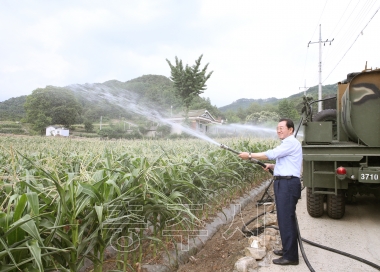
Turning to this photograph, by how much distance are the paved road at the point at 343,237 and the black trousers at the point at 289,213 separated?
198mm

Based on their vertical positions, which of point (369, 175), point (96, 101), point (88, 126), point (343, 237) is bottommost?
point (343, 237)

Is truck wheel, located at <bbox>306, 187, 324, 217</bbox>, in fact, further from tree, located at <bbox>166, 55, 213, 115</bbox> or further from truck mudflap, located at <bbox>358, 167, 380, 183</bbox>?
tree, located at <bbox>166, 55, 213, 115</bbox>

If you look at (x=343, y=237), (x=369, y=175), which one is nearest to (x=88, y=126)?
(x=343, y=237)

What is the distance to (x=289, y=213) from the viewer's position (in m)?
3.29

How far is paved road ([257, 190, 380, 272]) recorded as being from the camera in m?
3.34

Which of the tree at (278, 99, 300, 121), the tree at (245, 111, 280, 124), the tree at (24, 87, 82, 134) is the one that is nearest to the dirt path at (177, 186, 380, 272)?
the tree at (24, 87, 82, 134)

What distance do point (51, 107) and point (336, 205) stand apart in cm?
796

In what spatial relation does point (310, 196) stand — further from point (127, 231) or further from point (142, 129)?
point (142, 129)

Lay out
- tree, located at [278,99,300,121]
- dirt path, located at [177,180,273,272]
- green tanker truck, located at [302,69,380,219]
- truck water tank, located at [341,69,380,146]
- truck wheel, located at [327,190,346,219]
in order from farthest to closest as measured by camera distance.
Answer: tree, located at [278,99,300,121] < truck wheel, located at [327,190,346,219] < truck water tank, located at [341,69,380,146] < green tanker truck, located at [302,69,380,219] < dirt path, located at [177,180,273,272]

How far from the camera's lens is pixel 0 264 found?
167cm

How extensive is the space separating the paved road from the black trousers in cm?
20

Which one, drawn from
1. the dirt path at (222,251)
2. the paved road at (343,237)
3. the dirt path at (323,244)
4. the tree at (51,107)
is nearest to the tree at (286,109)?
the tree at (51,107)

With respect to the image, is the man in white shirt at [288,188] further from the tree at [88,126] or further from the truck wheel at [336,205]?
the tree at [88,126]

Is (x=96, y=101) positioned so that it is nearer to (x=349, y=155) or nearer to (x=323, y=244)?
(x=349, y=155)
